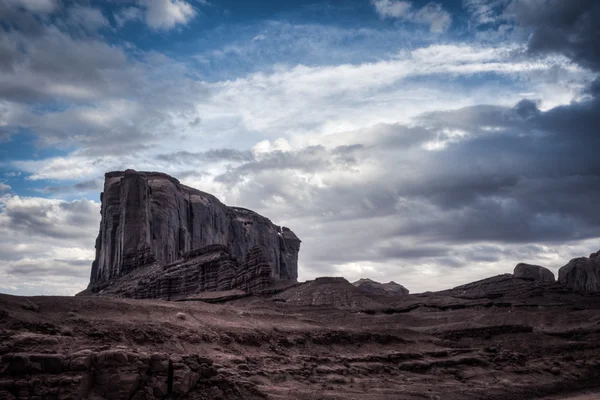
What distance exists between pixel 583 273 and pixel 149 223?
A: 8836 centimetres

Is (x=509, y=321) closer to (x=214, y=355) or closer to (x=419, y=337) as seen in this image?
(x=419, y=337)

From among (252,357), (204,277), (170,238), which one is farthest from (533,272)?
(252,357)

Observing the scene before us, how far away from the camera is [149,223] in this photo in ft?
371

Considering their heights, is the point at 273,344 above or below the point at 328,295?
below

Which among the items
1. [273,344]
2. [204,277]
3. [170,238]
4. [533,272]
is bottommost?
[273,344]

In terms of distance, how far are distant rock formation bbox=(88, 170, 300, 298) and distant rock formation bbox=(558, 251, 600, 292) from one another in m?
60.3

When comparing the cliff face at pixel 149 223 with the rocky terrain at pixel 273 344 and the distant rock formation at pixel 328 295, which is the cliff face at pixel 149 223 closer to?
the distant rock formation at pixel 328 295

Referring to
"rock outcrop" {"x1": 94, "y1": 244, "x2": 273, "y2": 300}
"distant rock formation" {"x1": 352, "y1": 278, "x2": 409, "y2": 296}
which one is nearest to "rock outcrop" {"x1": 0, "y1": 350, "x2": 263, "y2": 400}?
"rock outcrop" {"x1": 94, "y1": 244, "x2": 273, "y2": 300}

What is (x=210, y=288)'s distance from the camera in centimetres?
7869

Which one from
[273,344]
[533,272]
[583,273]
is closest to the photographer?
[273,344]

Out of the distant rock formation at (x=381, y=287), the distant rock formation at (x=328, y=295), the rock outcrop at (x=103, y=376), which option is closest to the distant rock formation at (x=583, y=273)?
the distant rock formation at (x=381, y=287)

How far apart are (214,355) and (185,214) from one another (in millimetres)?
110435

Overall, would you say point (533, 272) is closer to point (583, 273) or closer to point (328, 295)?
point (583, 273)

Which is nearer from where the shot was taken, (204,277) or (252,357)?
(252,357)
